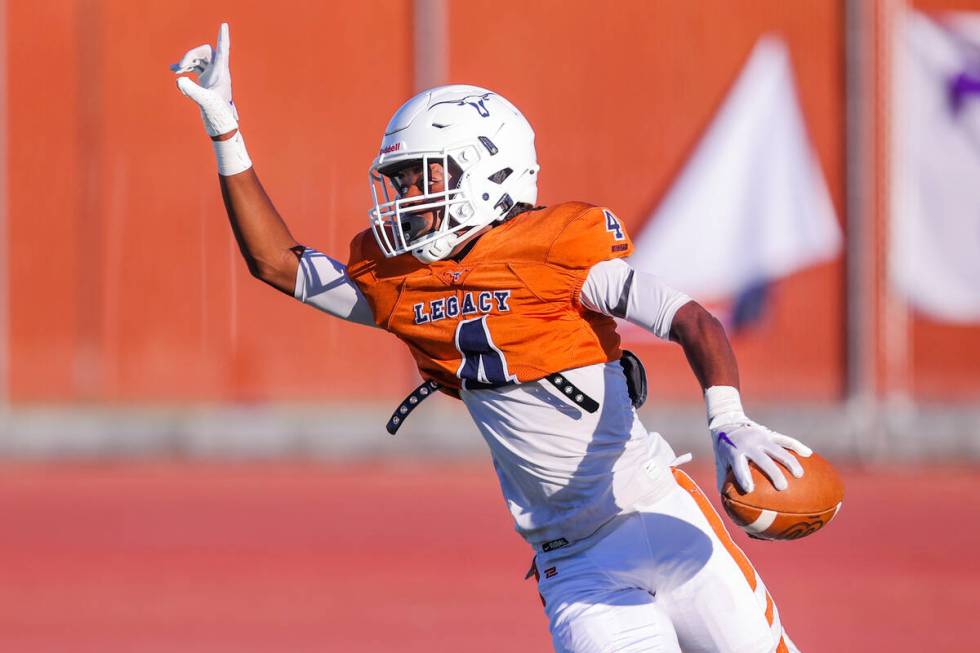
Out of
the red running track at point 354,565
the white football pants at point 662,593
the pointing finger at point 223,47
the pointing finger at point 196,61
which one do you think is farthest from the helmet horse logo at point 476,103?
the red running track at point 354,565

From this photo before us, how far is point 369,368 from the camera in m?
14.5

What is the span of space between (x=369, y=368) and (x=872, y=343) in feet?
16.4

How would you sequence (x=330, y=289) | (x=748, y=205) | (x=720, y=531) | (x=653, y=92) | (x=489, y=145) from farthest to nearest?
(x=653, y=92), (x=748, y=205), (x=330, y=289), (x=489, y=145), (x=720, y=531)

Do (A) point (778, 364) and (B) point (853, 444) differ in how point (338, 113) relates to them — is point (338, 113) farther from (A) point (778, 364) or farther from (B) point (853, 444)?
(B) point (853, 444)

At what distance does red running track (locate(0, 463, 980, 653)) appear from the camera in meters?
7.33

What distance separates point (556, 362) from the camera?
3.94m

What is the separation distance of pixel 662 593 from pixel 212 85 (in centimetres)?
207

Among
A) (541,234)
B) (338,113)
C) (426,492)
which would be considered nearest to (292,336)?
(338,113)

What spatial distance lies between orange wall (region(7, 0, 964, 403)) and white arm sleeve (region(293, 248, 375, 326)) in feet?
32.4

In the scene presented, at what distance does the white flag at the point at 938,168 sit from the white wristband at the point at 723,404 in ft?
34.4

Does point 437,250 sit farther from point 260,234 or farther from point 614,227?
point 260,234

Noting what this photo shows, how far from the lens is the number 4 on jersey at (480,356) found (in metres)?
3.95

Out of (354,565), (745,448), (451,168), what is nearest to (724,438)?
(745,448)

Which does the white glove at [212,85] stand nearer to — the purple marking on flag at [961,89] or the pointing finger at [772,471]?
the pointing finger at [772,471]
